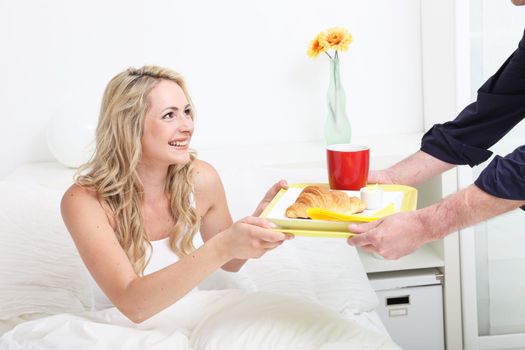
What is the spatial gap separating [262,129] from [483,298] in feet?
3.49

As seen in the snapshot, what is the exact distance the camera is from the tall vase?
9.52ft

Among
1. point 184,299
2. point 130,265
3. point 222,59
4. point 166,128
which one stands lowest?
point 184,299

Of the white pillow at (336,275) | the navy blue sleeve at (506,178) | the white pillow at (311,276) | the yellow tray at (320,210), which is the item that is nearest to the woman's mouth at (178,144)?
the yellow tray at (320,210)

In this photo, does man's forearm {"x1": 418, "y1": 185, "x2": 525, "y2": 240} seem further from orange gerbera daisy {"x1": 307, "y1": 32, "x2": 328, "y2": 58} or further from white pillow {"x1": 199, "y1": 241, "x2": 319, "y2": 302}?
orange gerbera daisy {"x1": 307, "y1": 32, "x2": 328, "y2": 58}

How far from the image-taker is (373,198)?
5.83 ft

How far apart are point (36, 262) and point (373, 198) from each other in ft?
3.62

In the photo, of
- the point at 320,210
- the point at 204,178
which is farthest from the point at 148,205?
the point at 320,210

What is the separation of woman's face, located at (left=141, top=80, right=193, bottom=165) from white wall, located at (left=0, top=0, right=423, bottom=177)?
1.03 m

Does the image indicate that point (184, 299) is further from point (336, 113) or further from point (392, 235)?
point (336, 113)

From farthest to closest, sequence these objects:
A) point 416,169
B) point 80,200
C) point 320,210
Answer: point 416,169
point 80,200
point 320,210

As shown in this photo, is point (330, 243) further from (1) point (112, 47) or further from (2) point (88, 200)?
(1) point (112, 47)

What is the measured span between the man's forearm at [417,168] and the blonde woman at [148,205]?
1.46ft

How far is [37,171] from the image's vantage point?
9.50 ft

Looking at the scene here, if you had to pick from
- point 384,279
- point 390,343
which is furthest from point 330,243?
point 390,343
